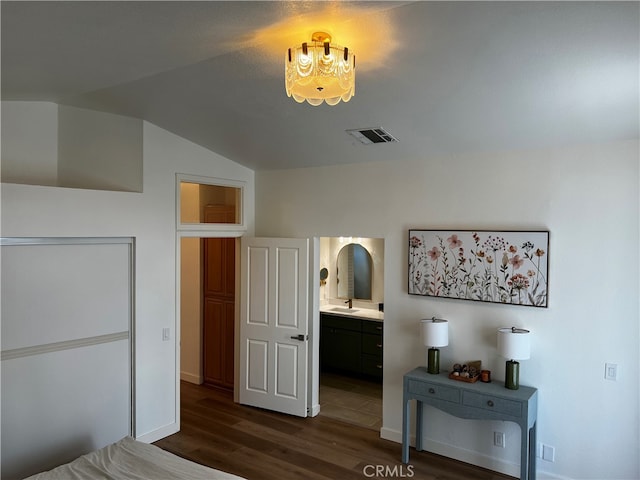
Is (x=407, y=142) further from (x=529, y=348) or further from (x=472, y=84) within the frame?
(x=529, y=348)

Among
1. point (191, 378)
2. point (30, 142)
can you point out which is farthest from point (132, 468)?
point (191, 378)

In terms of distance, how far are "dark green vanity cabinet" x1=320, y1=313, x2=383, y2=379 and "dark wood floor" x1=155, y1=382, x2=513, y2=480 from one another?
3.90ft

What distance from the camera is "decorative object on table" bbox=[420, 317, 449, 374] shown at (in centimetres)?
398

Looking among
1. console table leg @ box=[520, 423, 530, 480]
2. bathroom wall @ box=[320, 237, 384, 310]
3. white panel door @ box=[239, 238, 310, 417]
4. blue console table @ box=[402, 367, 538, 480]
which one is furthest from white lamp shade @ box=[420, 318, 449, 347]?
bathroom wall @ box=[320, 237, 384, 310]

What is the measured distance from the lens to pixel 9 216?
3.43 metres

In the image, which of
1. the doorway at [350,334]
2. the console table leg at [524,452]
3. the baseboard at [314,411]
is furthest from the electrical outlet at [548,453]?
the baseboard at [314,411]

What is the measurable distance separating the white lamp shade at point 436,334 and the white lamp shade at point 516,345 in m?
0.50

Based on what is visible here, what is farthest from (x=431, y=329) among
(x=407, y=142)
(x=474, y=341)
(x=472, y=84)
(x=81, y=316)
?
(x=81, y=316)

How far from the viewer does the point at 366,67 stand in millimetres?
2904

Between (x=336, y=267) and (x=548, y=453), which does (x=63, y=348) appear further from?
(x=548, y=453)

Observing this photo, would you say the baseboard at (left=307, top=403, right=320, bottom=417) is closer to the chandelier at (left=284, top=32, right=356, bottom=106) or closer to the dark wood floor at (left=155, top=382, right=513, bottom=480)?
the dark wood floor at (left=155, top=382, right=513, bottom=480)

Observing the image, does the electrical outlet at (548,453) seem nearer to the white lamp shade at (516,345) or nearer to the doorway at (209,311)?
the white lamp shade at (516,345)

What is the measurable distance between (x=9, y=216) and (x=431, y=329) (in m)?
3.44

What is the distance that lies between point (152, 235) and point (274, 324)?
5.36 feet
